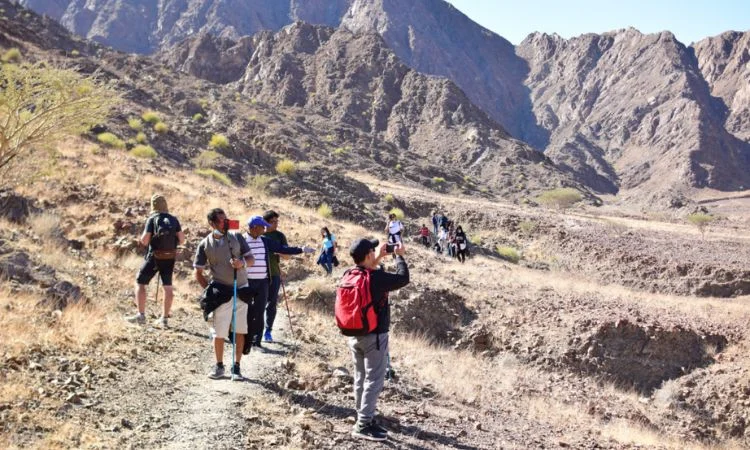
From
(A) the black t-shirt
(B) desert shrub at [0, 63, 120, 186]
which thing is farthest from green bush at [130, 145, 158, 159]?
(A) the black t-shirt

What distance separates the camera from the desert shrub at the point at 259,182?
85.5ft

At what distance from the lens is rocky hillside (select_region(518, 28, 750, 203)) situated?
109 metres

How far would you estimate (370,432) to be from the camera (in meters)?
5.16

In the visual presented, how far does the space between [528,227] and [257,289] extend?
27.6m

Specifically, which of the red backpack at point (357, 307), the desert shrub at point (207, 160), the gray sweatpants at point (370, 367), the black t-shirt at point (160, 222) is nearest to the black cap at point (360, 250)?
the red backpack at point (357, 307)

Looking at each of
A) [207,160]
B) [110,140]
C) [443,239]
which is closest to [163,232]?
[443,239]

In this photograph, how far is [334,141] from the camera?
62250mm

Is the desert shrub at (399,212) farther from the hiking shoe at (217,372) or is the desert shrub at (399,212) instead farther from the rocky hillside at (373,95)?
the rocky hillside at (373,95)

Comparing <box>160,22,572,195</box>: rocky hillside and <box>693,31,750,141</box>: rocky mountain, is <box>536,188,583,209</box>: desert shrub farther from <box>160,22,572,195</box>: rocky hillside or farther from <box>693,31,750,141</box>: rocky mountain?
<box>693,31,750,141</box>: rocky mountain

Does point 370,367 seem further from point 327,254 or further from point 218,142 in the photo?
point 218,142

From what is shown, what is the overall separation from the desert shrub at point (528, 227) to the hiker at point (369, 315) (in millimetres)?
28201

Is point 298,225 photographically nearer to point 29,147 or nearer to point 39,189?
point 39,189

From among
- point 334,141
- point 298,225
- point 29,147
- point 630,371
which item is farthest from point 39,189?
point 334,141

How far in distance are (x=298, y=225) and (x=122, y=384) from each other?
41.7ft
